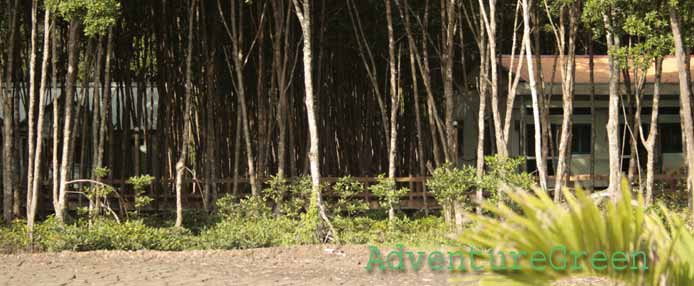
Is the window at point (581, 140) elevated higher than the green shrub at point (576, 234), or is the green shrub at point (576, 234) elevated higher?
the window at point (581, 140)

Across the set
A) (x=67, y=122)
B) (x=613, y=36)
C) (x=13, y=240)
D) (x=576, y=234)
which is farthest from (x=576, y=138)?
(x=576, y=234)

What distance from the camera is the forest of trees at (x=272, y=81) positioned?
35.2ft

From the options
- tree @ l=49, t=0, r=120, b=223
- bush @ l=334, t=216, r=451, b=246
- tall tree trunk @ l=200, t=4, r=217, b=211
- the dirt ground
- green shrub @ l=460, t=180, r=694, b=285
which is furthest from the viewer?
tall tree trunk @ l=200, t=4, r=217, b=211

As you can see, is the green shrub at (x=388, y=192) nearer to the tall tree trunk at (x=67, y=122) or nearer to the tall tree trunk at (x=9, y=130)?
the tall tree trunk at (x=67, y=122)

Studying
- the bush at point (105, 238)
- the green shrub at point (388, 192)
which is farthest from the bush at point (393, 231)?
the bush at point (105, 238)

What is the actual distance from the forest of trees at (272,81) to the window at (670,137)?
3.43 meters

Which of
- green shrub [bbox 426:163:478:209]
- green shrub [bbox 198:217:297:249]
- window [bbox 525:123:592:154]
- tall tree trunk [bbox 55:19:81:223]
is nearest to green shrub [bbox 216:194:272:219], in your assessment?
green shrub [bbox 198:217:297:249]

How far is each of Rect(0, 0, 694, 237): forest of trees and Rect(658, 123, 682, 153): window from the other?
3431 mm

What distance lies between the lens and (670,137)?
18438mm

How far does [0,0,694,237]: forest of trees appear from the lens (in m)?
10.7

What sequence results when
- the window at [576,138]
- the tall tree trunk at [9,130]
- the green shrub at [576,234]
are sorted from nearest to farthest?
the green shrub at [576,234] → the tall tree trunk at [9,130] → the window at [576,138]

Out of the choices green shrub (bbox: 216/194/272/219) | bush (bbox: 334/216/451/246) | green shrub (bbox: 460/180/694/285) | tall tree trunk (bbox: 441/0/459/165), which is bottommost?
bush (bbox: 334/216/451/246)

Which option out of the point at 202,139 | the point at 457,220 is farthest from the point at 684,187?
the point at 202,139

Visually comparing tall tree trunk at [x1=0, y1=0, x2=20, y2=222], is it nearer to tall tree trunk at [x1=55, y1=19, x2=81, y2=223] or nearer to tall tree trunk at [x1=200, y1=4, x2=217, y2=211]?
tall tree trunk at [x1=55, y1=19, x2=81, y2=223]
